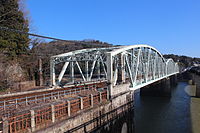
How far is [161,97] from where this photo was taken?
44.9 metres

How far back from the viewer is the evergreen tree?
78.0ft

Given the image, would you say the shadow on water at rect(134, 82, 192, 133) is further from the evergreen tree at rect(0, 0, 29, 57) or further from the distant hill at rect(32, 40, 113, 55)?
the evergreen tree at rect(0, 0, 29, 57)

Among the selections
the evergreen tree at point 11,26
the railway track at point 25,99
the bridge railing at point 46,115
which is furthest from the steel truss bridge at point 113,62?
the evergreen tree at point 11,26

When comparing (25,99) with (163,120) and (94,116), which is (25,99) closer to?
(94,116)

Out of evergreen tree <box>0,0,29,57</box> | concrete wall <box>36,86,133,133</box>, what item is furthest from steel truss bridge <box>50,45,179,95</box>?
evergreen tree <box>0,0,29,57</box>

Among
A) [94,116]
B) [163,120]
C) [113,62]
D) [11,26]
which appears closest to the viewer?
[94,116]

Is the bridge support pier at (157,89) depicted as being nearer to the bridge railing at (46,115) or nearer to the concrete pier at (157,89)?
the concrete pier at (157,89)

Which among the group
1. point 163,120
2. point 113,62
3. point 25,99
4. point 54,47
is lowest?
point 163,120

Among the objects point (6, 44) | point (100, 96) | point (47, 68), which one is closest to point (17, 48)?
point (6, 44)

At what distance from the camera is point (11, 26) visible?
2500 cm

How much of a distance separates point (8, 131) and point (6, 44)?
66.8 ft

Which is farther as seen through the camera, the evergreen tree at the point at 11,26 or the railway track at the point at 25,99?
the evergreen tree at the point at 11,26

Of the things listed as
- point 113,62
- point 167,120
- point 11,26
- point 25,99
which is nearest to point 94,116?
point 25,99

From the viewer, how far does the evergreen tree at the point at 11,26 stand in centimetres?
2378
